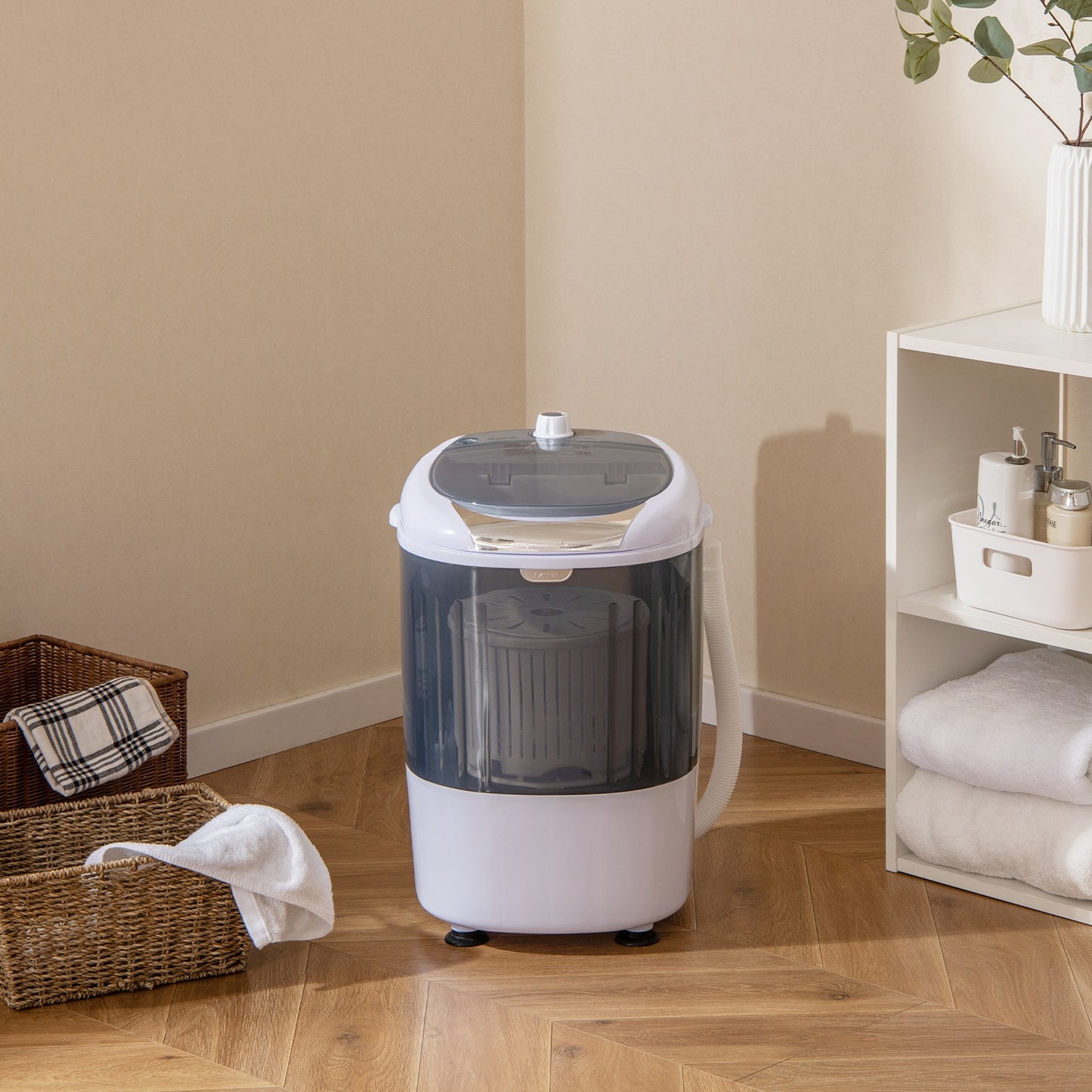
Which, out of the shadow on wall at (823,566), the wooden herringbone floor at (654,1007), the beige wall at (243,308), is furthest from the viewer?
the shadow on wall at (823,566)

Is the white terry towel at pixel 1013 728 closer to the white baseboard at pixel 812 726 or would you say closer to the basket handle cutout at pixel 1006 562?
the basket handle cutout at pixel 1006 562

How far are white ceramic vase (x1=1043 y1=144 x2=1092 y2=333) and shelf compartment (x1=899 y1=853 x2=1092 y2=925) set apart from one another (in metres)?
0.71

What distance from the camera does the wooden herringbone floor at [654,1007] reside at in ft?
5.35

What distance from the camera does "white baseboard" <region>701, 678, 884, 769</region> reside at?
2455mm

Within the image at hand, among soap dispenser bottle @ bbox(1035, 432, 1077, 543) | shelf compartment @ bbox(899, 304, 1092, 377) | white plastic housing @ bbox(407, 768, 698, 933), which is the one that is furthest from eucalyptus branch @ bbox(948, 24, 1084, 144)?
white plastic housing @ bbox(407, 768, 698, 933)

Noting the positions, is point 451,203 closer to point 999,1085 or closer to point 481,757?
point 481,757

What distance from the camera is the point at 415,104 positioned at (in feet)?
8.27

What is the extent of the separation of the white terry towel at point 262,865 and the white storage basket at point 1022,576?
888mm

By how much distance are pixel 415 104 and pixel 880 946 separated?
59.3 inches

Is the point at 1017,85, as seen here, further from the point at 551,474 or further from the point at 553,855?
the point at 553,855

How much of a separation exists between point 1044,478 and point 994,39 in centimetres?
54

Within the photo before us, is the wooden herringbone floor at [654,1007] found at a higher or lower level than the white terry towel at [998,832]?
lower

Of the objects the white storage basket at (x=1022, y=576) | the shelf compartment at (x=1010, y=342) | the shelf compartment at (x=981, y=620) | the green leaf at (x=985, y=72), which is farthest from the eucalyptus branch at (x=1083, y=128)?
the shelf compartment at (x=981, y=620)

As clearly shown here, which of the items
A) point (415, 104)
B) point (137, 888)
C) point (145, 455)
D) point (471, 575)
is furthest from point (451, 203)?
point (137, 888)
